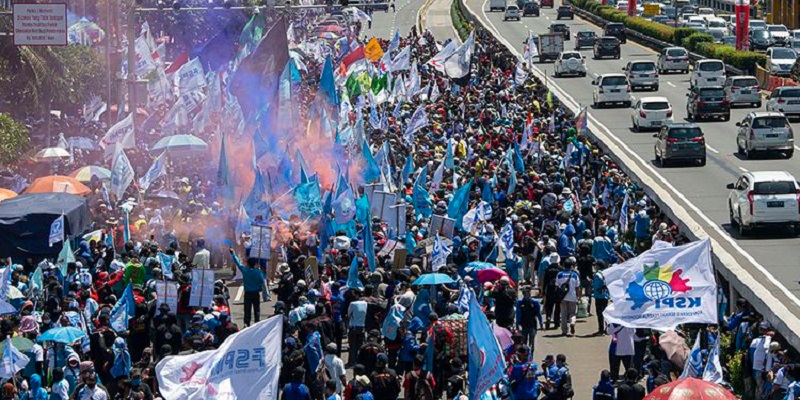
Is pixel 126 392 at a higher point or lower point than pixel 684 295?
lower

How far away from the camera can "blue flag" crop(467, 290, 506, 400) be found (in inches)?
697

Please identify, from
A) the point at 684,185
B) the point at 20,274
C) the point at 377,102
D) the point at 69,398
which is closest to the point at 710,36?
the point at 377,102

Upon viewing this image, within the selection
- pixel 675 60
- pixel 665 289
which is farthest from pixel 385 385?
pixel 675 60

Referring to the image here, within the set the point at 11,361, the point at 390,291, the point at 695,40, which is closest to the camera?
the point at 11,361

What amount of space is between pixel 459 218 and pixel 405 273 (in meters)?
6.59

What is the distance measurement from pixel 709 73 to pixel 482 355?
148 ft

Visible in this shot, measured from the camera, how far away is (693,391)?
52.4 ft

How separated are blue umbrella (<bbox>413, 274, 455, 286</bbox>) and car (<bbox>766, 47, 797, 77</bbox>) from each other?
130 feet

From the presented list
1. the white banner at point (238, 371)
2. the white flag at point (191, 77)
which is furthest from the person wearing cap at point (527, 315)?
the white flag at point (191, 77)

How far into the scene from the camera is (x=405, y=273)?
79.6ft

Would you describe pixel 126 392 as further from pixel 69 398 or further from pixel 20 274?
pixel 20 274

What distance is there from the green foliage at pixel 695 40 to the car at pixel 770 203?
41098 mm

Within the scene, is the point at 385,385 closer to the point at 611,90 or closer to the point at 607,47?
the point at 611,90

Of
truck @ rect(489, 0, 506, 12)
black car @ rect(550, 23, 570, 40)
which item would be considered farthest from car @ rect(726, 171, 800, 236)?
truck @ rect(489, 0, 506, 12)
